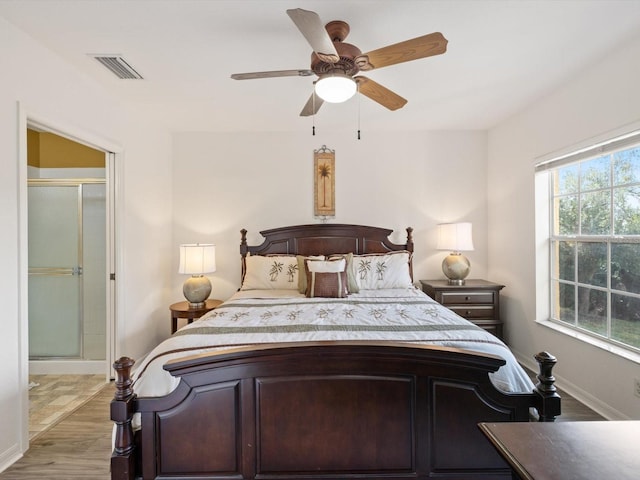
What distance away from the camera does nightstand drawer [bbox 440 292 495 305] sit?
345cm

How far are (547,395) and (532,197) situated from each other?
2.24 meters

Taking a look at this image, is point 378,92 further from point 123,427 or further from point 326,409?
point 123,427

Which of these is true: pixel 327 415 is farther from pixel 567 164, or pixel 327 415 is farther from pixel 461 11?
pixel 567 164

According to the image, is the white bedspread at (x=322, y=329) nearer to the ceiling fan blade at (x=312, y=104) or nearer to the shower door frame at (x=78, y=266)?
the ceiling fan blade at (x=312, y=104)

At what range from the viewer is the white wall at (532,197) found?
2.24 meters

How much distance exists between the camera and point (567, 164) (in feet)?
9.09

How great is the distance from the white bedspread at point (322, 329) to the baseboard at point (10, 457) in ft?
3.19

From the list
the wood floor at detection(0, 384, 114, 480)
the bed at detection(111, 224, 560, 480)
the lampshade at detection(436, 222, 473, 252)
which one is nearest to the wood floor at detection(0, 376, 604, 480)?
the wood floor at detection(0, 384, 114, 480)

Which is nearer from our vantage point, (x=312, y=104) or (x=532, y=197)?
(x=312, y=104)

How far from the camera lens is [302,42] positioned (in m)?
2.12

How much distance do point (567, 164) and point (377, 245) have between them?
74.6 inches

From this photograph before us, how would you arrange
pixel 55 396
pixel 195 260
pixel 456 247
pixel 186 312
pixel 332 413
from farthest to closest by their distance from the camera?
1. pixel 456 247
2. pixel 195 260
3. pixel 186 312
4. pixel 55 396
5. pixel 332 413

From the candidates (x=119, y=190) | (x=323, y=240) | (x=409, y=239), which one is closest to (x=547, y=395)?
(x=409, y=239)

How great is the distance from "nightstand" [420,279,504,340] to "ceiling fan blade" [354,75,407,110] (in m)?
1.96
